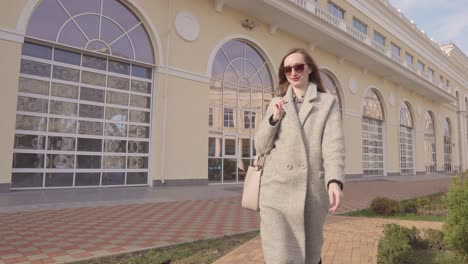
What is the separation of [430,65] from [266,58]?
2492 centimetres

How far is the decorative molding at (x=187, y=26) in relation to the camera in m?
11.9

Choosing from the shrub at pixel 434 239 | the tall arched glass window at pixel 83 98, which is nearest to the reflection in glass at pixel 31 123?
the tall arched glass window at pixel 83 98

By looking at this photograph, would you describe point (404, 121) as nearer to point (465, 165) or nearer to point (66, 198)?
point (465, 165)

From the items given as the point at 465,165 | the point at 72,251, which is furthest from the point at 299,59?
the point at 465,165

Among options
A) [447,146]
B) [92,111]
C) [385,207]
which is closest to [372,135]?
[385,207]

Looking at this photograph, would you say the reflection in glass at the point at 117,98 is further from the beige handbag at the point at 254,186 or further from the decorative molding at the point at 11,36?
the beige handbag at the point at 254,186

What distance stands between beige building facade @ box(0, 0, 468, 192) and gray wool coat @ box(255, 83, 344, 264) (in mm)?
8388

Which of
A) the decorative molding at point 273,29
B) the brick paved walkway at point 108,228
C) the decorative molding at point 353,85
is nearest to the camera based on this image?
the brick paved walkway at point 108,228

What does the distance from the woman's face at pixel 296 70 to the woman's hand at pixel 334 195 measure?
0.69 meters

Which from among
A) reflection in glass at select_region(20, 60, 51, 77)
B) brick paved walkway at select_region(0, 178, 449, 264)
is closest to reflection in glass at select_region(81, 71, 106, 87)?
reflection in glass at select_region(20, 60, 51, 77)

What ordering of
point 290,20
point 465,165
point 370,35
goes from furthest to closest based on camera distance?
point 465,165, point 370,35, point 290,20

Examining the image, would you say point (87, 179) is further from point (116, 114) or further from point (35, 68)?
point (35, 68)

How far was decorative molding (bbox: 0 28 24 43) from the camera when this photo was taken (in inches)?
328

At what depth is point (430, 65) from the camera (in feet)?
109
